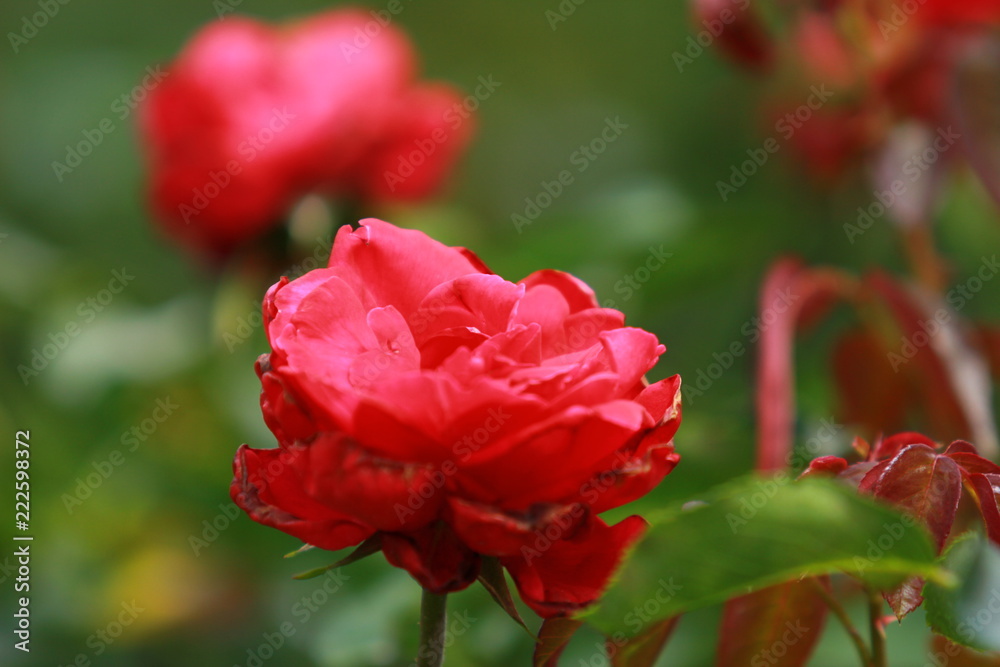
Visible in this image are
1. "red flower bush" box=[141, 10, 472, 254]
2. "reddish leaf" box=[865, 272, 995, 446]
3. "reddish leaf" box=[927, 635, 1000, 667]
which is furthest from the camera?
"red flower bush" box=[141, 10, 472, 254]

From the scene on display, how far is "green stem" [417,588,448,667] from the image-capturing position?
261 millimetres

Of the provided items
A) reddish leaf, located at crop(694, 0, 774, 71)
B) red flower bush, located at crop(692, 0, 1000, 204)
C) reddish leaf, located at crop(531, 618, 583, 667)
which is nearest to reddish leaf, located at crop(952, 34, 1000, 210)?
red flower bush, located at crop(692, 0, 1000, 204)

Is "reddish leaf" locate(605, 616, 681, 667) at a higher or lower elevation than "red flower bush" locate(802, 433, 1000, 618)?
lower

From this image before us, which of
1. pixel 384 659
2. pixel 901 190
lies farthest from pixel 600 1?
Answer: pixel 384 659

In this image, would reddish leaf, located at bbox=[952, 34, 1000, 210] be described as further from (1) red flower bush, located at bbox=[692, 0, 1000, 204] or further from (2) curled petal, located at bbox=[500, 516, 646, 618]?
(2) curled petal, located at bbox=[500, 516, 646, 618]

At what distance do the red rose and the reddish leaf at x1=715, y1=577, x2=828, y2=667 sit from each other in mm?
58

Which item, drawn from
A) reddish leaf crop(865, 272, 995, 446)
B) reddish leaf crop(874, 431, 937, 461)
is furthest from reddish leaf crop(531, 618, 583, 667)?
reddish leaf crop(865, 272, 995, 446)

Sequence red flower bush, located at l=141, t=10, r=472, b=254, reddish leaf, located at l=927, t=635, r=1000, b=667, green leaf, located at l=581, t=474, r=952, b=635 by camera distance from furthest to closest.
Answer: red flower bush, located at l=141, t=10, r=472, b=254, reddish leaf, located at l=927, t=635, r=1000, b=667, green leaf, located at l=581, t=474, r=952, b=635

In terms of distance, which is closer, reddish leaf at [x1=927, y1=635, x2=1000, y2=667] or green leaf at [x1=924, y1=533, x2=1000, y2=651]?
green leaf at [x1=924, y1=533, x2=1000, y2=651]

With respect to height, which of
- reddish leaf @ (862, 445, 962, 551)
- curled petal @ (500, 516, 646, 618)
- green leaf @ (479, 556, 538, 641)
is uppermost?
reddish leaf @ (862, 445, 962, 551)

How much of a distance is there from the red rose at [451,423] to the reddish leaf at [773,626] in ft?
0.19

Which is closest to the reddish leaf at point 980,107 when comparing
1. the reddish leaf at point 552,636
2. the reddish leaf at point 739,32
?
the reddish leaf at point 739,32

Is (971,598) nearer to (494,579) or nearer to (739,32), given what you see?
(494,579)

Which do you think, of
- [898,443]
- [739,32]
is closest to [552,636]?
[898,443]
